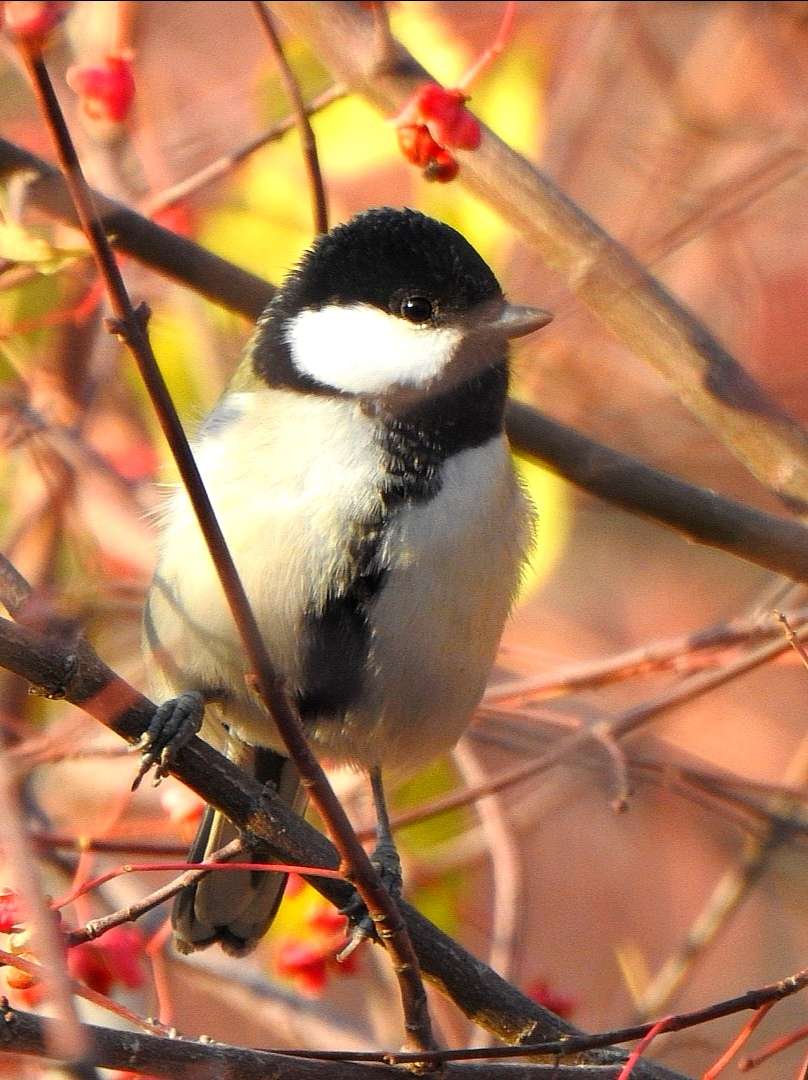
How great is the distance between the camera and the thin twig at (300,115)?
2094mm

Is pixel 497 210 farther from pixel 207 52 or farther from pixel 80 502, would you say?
pixel 207 52

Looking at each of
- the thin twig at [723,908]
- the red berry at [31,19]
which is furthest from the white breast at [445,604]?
the red berry at [31,19]

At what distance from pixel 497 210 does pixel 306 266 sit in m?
0.34

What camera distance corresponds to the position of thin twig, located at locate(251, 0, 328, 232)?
2094mm

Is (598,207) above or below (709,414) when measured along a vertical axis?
above

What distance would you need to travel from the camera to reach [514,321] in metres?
2.31

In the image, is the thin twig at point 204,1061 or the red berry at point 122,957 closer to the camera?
the thin twig at point 204,1061

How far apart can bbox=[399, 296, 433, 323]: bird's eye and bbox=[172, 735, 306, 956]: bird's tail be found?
89 cm

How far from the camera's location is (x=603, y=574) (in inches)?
195

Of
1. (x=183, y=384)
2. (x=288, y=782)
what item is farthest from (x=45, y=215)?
(x=288, y=782)

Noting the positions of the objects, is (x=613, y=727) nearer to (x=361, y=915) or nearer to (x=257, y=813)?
(x=361, y=915)

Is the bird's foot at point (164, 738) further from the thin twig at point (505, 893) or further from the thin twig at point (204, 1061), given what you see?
the thin twig at point (505, 893)

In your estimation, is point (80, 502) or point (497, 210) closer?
point (497, 210)

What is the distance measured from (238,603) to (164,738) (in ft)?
1.69
